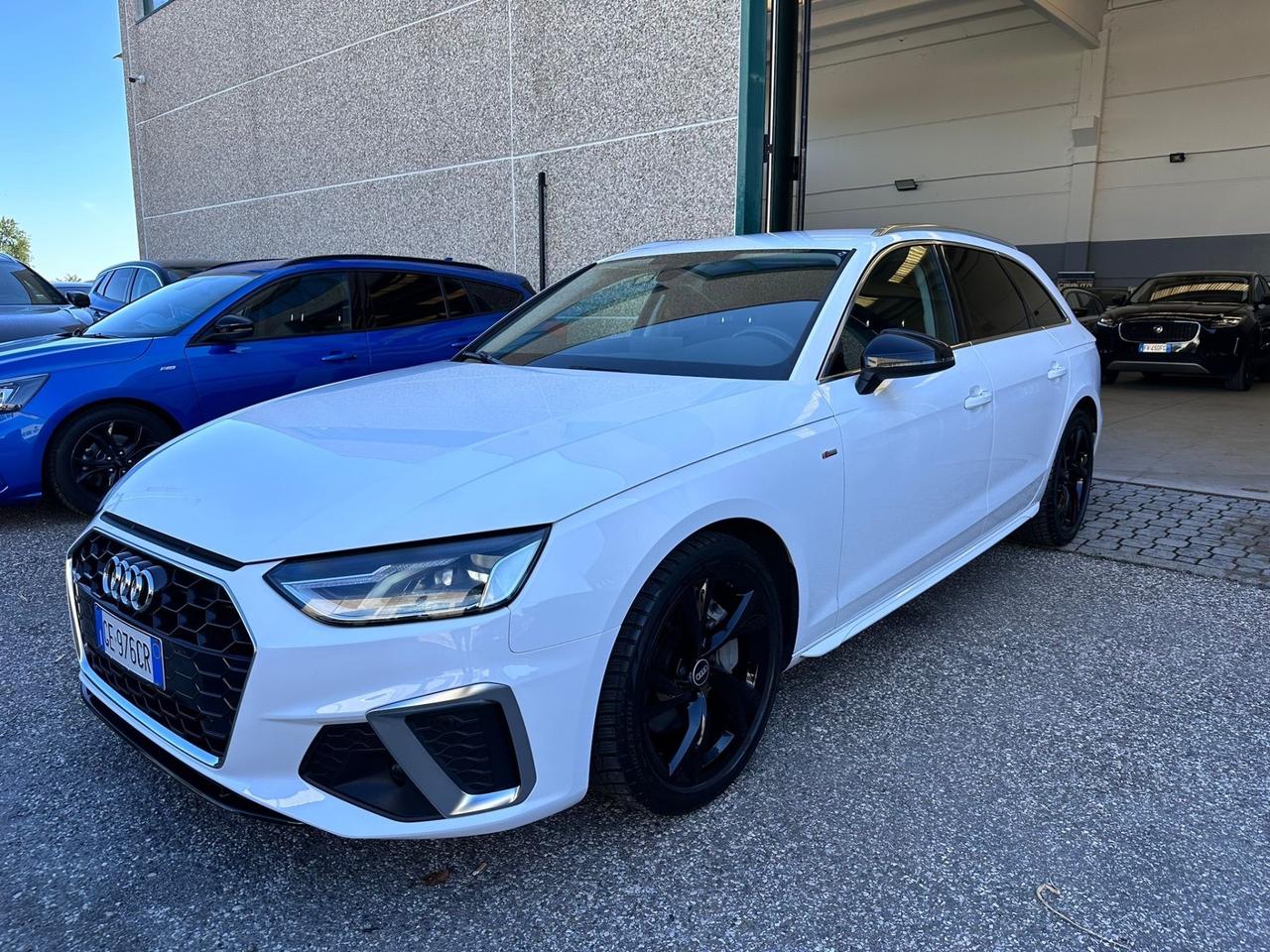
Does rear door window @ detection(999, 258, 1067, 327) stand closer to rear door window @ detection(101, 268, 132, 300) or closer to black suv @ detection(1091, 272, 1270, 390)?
black suv @ detection(1091, 272, 1270, 390)

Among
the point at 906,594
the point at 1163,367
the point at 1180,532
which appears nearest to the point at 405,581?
the point at 906,594

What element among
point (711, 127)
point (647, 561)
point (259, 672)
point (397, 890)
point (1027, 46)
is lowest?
point (397, 890)

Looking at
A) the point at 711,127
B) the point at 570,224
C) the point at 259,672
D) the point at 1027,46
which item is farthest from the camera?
the point at 1027,46

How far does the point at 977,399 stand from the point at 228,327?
424 centimetres

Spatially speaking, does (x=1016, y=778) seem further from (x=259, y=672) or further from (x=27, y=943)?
(x=27, y=943)

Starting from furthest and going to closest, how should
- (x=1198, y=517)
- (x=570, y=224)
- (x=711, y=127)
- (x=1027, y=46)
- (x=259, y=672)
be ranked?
(x=1027, y=46) < (x=570, y=224) < (x=711, y=127) < (x=1198, y=517) < (x=259, y=672)

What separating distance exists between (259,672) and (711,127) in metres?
6.49

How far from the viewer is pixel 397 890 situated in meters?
2.08

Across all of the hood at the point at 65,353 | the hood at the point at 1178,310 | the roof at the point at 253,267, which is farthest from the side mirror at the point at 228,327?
the hood at the point at 1178,310

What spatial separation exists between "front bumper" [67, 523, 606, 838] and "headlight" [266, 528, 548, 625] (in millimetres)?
27

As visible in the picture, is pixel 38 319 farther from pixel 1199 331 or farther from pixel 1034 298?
pixel 1199 331

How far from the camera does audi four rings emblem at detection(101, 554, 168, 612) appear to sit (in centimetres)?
200

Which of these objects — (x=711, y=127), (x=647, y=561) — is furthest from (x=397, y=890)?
(x=711, y=127)

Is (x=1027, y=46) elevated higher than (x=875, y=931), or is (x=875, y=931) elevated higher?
(x=1027, y=46)
